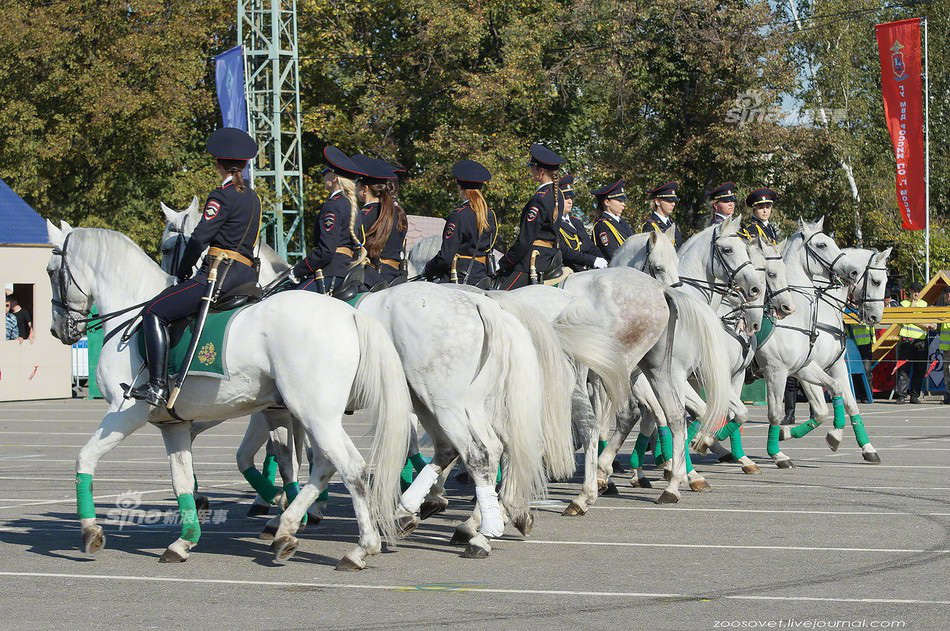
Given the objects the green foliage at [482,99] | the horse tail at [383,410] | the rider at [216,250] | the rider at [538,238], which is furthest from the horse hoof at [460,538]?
the green foliage at [482,99]

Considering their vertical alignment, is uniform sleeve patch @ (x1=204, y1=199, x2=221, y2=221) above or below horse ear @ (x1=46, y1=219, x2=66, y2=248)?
above

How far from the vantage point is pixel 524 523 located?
960 cm

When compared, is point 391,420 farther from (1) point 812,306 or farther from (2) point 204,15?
(2) point 204,15

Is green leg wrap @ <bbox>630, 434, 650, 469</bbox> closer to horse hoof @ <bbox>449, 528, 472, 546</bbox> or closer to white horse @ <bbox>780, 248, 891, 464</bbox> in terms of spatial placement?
white horse @ <bbox>780, 248, 891, 464</bbox>

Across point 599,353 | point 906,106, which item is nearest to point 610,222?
point 599,353

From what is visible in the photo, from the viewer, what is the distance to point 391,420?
8.75 m

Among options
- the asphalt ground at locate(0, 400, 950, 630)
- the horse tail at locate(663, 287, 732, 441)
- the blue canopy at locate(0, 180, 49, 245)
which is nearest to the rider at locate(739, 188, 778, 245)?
the asphalt ground at locate(0, 400, 950, 630)

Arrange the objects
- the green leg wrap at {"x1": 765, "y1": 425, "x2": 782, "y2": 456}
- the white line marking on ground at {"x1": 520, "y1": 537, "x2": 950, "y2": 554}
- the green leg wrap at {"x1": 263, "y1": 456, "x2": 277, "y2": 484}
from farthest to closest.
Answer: the green leg wrap at {"x1": 765, "y1": 425, "x2": 782, "y2": 456} < the green leg wrap at {"x1": 263, "y1": 456, "x2": 277, "y2": 484} < the white line marking on ground at {"x1": 520, "y1": 537, "x2": 950, "y2": 554}

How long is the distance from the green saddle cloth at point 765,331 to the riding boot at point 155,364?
778 centimetres

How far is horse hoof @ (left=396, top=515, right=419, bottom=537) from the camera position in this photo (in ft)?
31.1

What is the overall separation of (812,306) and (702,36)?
20501 mm

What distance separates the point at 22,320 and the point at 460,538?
2076 centimetres

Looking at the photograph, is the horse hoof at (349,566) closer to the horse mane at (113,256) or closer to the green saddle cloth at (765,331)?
the horse mane at (113,256)

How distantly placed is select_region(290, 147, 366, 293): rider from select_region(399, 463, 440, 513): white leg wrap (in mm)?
1938
